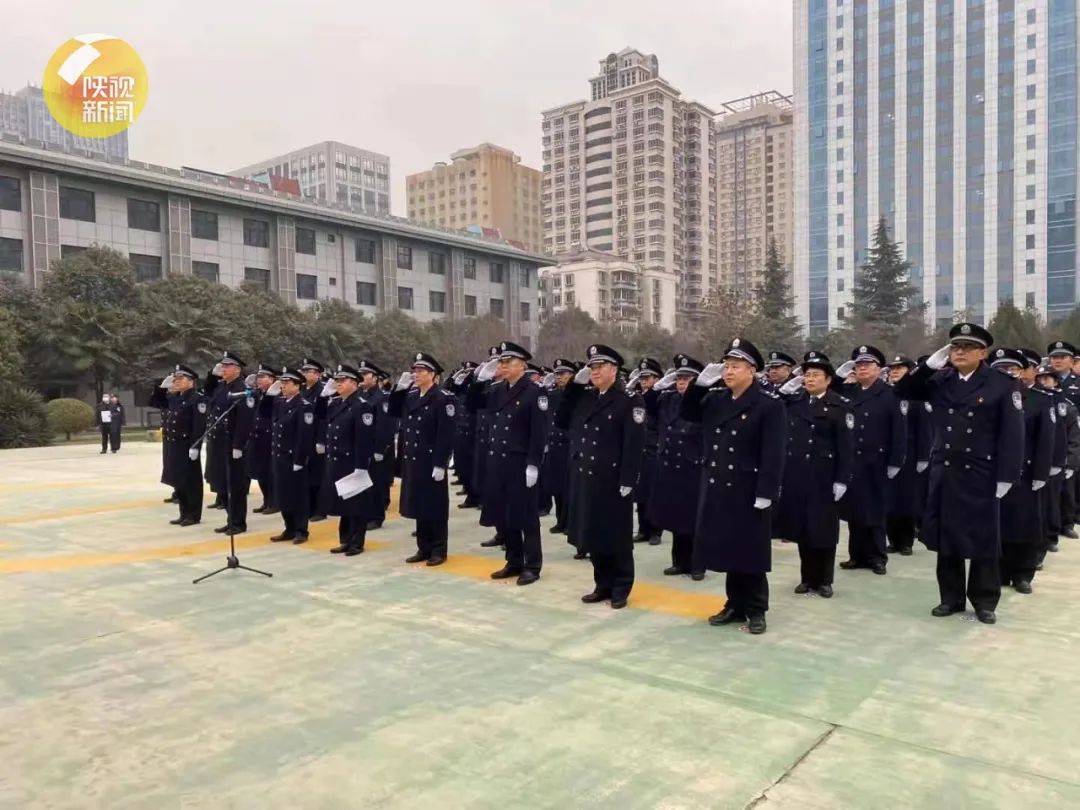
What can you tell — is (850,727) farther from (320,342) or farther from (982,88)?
(982,88)

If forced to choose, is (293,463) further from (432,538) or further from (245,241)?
(245,241)

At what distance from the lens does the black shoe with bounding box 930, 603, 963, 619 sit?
5.65 meters

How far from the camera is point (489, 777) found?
3348 millimetres

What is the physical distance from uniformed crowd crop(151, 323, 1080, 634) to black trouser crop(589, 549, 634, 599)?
1cm

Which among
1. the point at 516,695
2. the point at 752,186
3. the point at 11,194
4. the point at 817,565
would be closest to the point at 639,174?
the point at 752,186

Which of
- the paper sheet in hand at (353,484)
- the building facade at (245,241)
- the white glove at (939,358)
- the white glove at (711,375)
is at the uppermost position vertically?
the building facade at (245,241)

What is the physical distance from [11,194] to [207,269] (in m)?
9.99

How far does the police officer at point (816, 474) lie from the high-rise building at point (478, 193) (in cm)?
11578

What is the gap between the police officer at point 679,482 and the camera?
7.16 meters

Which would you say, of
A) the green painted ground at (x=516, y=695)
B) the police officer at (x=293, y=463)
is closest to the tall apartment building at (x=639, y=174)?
the police officer at (x=293, y=463)

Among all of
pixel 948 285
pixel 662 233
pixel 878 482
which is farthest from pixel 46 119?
pixel 878 482

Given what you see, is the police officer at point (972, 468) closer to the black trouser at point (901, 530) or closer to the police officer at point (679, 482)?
the police officer at point (679, 482)

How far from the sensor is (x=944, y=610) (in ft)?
18.6

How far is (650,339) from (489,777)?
54.9m
